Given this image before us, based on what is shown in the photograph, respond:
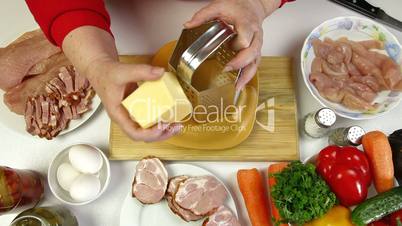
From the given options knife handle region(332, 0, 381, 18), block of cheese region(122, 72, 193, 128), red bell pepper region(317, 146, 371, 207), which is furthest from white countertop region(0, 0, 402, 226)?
block of cheese region(122, 72, 193, 128)

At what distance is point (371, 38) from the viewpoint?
3.94 ft

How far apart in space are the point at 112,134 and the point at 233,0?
475 millimetres

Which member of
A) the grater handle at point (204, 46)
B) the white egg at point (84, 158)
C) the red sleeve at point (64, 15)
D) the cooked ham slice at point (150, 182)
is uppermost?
the red sleeve at point (64, 15)

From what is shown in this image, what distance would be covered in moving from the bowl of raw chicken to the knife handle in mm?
62

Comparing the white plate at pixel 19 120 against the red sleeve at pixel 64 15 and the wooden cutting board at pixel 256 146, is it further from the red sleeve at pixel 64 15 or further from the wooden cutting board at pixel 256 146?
the red sleeve at pixel 64 15

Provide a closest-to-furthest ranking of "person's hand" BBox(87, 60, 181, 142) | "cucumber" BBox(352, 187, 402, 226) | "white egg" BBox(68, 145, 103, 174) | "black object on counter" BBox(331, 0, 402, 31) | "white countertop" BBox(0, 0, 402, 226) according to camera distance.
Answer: "person's hand" BBox(87, 60, 181, 142)
"cucumber" BBox(352, 187, 402, 226)
"white egg" BBox(68, 145, 103, 174)
"white countertop" BBox(0, 0, 402, 226)
"black object on counter" BBox(331, 0, 402, 31)

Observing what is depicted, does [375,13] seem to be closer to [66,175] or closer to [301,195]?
[301,195]

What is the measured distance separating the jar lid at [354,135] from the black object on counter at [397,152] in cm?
8

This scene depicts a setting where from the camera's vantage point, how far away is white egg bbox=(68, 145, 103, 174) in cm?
103

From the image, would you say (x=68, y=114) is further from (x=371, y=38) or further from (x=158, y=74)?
(x=371, y=38)

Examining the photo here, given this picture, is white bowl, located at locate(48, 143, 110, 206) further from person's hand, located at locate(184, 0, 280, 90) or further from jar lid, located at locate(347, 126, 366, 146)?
jar lid, located at locate(347, 126, 366, 146)

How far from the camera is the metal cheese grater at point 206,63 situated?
2.80ft

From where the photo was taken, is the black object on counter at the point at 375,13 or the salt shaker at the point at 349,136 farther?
the black object on counter at the point at 375,13

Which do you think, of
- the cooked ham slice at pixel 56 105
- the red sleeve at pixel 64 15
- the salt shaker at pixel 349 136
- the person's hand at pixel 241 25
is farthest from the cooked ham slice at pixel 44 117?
Result: the salt shaker at pixel 349 136
